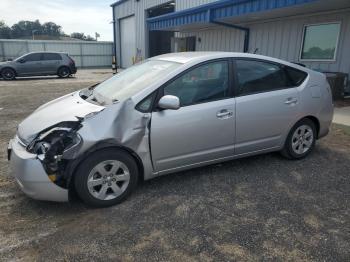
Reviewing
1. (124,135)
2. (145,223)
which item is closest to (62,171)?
(124,135)

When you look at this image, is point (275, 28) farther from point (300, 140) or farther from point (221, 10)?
point (300, 140)

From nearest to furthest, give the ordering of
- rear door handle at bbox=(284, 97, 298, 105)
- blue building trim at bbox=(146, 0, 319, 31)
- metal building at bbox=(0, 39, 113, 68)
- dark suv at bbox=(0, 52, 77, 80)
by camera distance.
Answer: rear door handle at bbox=(284, 97, 298, 105) < blue building trim at bbox=(146, 0, 319, 31) < dark suv at bbox=(0, 52, 77, 80) < metal building at bbox=(0, 39, 113, 68)

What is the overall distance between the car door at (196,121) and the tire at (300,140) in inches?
41.0

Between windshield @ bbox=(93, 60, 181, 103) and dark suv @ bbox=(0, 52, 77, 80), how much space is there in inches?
630

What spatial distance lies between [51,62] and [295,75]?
17.5 metres

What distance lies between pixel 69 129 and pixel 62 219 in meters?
0.89

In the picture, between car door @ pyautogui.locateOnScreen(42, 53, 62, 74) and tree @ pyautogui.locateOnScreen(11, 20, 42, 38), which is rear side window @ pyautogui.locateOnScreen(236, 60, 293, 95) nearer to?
car door @ pyautogui.locateOnScreen(42, 53, 62, 74)

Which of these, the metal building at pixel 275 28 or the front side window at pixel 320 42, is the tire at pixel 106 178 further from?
the front side window at pixel 320 42

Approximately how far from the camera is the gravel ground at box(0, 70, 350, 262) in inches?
101

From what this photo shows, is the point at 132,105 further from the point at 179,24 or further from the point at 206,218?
the point at 179,24

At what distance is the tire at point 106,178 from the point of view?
305cm

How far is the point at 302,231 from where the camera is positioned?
2.85 meters

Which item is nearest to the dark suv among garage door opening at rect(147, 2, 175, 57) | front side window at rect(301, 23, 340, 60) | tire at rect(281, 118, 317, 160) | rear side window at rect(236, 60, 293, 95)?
garage door opening at rect(147, 2, 175, 57)

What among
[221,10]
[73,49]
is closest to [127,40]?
[73,49]
